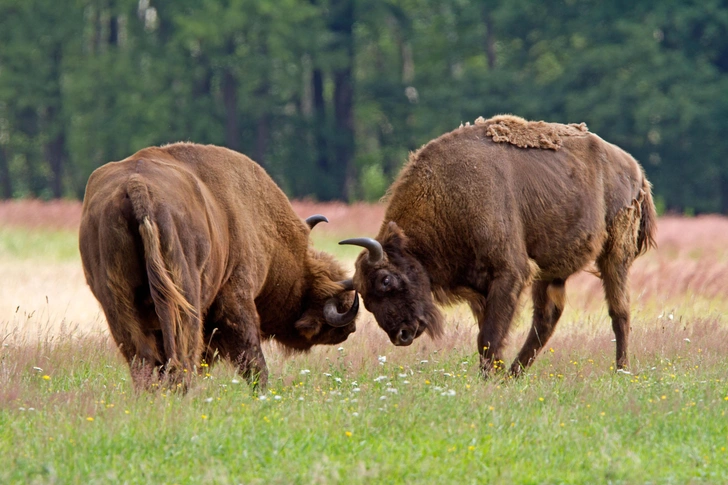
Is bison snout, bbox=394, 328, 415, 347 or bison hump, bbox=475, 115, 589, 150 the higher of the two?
bison hump, bbox=475, 115, 589, 150

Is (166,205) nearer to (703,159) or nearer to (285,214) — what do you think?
(285,214)

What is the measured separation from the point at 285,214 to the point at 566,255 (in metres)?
2.38

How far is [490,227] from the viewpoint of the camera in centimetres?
807

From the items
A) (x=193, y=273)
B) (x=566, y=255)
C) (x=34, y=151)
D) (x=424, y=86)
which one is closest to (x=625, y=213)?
(x=566, y=255)

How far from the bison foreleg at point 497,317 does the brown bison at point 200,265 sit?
42.0 inches

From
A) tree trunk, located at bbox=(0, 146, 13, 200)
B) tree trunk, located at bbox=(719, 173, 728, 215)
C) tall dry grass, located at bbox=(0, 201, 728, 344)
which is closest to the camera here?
tall dry grass, located at bbox=(0, 201, 728, 344)

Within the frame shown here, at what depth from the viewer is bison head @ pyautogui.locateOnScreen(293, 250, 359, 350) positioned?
833 centimetres

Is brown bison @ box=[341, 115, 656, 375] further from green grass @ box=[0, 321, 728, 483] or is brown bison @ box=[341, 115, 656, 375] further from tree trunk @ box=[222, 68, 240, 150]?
tree trunk @ box=[222, 68, 240, 150]

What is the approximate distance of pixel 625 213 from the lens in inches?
352

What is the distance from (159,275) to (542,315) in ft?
13.8

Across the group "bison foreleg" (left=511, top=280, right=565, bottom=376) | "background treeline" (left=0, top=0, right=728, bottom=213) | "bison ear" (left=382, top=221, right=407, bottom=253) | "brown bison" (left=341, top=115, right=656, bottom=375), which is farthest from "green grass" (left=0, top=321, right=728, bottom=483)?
"background treeline" (left=0, top=0, right=728, bottom=213)

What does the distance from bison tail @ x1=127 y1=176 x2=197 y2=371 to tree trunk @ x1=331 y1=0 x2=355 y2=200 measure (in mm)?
36240

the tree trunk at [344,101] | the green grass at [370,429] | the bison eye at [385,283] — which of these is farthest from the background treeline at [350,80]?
the green grass at [370,429]

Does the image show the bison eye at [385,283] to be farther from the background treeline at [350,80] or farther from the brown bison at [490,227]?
the background treeline at [350,80]
